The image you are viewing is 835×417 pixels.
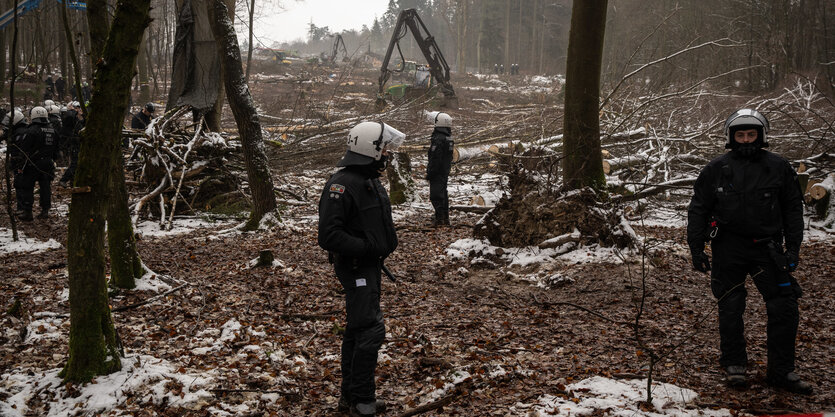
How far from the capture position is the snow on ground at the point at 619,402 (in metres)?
3.67

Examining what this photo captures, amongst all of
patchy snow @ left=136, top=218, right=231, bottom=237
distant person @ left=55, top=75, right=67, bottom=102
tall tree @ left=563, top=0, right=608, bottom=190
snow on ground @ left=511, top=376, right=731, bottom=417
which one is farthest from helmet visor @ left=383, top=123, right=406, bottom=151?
distant person @ left=55, top=75, right=67, bottom=102

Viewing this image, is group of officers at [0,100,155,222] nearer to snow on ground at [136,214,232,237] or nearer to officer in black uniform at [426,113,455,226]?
snow on ground at [136,214,232,237]

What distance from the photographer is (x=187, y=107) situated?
12.0 meters

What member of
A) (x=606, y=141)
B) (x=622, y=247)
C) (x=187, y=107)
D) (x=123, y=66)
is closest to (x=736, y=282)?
(x=622, y=247)

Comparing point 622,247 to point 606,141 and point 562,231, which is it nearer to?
point 562,231

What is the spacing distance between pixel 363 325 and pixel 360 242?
1.90 ft

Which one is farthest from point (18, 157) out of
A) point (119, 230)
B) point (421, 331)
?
point (421, 331)

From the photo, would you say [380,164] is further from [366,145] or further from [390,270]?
[390,270]

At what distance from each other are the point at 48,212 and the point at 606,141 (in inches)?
481

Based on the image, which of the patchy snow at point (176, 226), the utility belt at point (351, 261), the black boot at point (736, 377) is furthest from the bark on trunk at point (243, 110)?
the black boot at point (736, 377)

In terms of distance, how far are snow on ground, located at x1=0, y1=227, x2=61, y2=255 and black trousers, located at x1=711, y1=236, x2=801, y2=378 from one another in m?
9.09

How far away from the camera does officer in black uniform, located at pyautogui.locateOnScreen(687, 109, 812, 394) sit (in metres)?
3.95

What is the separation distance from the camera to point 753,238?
4.05 meters

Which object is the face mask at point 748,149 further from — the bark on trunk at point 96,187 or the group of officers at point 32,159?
the group of officers at point 32,159
